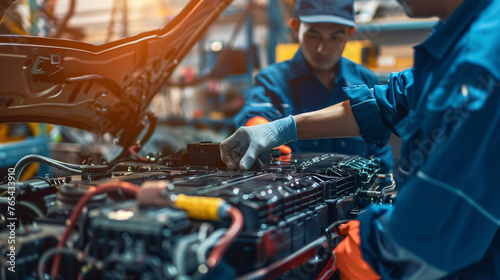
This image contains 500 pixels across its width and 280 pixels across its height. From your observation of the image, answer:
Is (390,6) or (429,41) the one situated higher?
(390,6)

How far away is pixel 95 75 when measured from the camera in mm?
1556

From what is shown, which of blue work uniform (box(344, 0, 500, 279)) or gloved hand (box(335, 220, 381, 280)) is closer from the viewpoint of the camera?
blue work uniform (box(344, 0, 500, 279))

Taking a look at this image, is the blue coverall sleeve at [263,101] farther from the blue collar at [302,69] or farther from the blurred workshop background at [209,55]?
the blurred workshop background at [209,55]

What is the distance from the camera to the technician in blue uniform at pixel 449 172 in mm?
891

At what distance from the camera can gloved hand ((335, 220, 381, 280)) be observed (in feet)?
3.44

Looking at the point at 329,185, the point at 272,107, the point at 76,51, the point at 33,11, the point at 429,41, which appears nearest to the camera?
the point at 429,41

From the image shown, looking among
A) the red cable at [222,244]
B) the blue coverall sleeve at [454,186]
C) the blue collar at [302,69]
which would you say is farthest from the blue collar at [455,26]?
the blue collar at [302,69]

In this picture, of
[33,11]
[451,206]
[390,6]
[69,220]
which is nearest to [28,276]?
[69,220]

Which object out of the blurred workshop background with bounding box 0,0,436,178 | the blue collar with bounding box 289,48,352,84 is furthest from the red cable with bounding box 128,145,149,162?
the blurred workshop background with bounding box 0,0,436,178

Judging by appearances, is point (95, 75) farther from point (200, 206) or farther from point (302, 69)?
point (302, 69)

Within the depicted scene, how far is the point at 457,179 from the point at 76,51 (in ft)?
4.07

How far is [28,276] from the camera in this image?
3.14 feet

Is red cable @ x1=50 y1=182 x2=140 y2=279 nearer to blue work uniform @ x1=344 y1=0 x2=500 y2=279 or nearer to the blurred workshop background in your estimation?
blue work uniform @ x1=344 y1=0 x2=500 y2=279

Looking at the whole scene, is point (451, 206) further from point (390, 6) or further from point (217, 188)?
point (390, 6)
